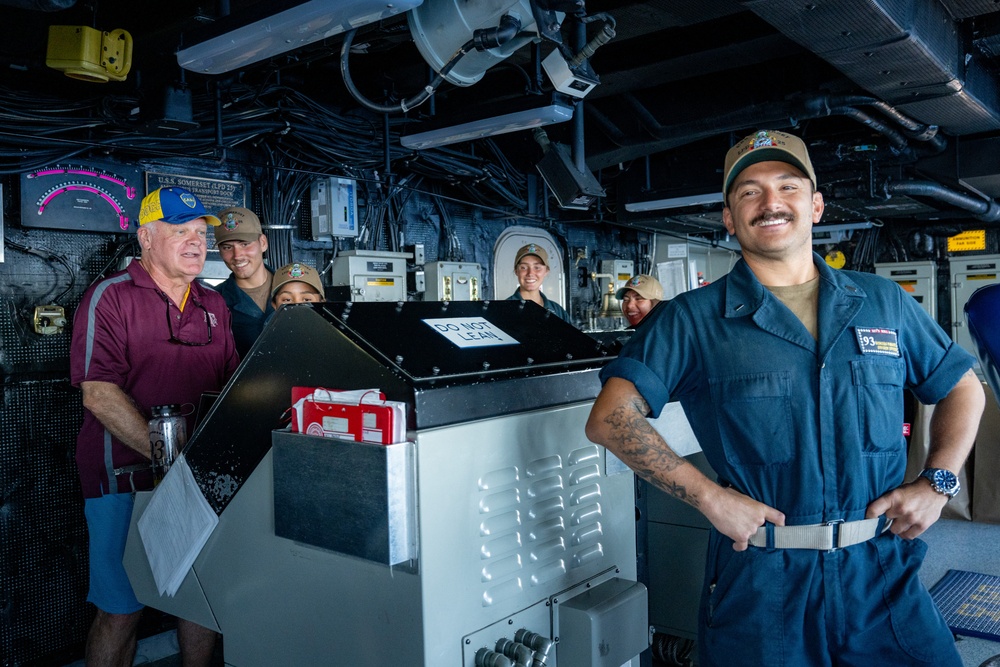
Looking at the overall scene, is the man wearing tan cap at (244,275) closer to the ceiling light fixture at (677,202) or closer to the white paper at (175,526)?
the white paper at (175,526)

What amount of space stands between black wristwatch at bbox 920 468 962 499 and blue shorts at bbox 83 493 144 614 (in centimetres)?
206

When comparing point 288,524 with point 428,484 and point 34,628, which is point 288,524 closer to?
point 428,484

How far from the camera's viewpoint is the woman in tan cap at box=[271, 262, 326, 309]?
9.77ft

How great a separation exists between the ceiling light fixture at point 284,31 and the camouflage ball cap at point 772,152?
40.3 inches

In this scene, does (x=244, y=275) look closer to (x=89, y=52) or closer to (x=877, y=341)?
(x=89, y=52)

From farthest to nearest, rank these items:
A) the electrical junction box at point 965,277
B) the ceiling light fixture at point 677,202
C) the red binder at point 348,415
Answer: the electrical junction box at point 965,277 → the ceiling light fixture at point 677,202 → the red binder at point 348,415

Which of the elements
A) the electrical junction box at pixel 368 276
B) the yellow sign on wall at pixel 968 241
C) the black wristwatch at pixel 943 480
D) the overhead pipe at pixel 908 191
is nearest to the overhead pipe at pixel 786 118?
the overhead pipe at pixel 908 191

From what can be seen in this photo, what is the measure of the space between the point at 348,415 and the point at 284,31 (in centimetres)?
156

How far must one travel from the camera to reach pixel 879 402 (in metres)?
1.39

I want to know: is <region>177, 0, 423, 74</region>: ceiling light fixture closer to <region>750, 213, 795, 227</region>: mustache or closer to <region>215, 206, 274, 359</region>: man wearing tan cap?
<region>215, 206, 274, 359</region>: man wearing tan cap

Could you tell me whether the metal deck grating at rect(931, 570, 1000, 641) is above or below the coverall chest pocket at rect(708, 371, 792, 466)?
below

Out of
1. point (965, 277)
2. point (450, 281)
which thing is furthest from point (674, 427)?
point (965, 277)

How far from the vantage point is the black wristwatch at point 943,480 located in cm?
136

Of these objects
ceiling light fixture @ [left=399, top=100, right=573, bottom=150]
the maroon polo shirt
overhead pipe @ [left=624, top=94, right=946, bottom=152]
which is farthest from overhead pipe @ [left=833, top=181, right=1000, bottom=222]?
the maroon polo shirt
